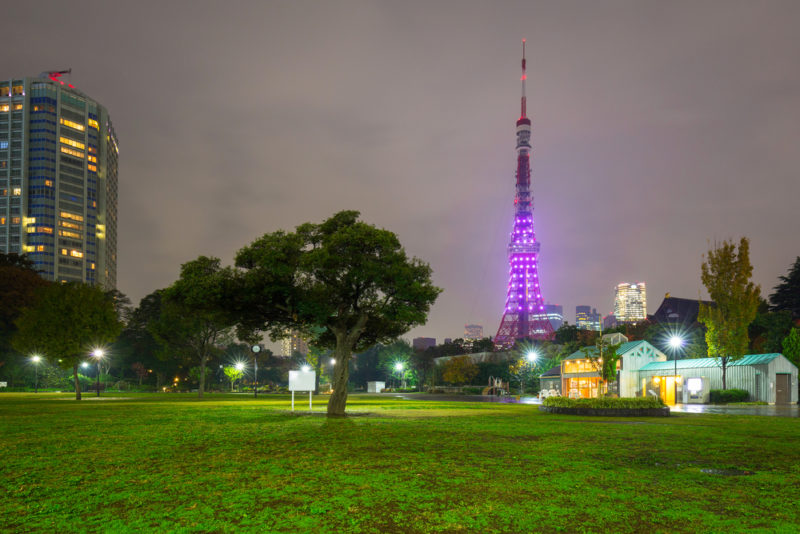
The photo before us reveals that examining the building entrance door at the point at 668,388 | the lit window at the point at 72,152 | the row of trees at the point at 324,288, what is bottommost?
the building entrance door at the point at 668,388

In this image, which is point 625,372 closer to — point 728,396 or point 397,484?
point 728,396

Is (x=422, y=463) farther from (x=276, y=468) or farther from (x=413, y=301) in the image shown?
(x=413, y=301)

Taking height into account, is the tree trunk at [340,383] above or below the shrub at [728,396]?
above

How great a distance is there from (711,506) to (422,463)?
466cm

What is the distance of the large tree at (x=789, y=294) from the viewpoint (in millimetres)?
70375

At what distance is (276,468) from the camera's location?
9.03m

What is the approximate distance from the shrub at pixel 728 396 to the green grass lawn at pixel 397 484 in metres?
30.1

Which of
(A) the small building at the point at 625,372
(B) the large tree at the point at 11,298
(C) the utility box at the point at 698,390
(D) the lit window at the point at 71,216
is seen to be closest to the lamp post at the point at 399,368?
(A) the small building at the point at 625,372

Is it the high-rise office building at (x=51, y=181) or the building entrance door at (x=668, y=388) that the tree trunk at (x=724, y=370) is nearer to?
the building entrance door at (x=668, y=388)

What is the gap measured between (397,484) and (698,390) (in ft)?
135

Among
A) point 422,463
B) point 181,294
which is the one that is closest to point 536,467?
point 422,463

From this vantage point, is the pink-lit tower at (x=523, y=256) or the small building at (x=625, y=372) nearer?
the small building at (x=625, y=372)

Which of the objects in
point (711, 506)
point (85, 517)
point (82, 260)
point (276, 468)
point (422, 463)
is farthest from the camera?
point (82, 260)

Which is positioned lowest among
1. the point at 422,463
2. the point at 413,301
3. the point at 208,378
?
the point at 208,378
